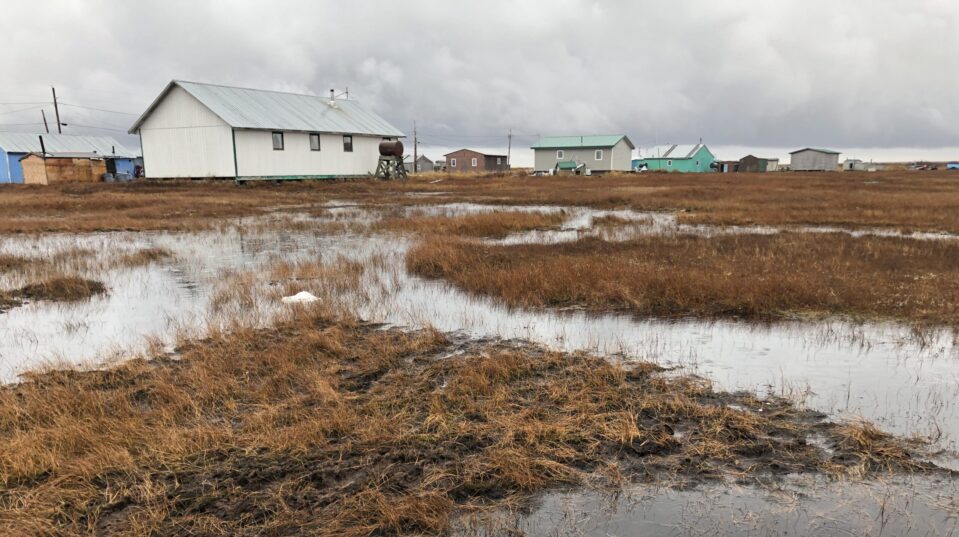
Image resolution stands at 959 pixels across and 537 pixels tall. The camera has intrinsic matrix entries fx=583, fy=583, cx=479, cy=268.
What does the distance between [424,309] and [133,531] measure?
18.9ft

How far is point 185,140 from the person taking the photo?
37.0 meters

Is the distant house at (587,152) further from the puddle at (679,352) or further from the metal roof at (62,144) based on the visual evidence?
the puddle at (679,352)

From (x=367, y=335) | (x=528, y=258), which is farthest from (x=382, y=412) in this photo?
(x=528, y=258)

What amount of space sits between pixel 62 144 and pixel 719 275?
6764cm

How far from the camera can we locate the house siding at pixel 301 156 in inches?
1457

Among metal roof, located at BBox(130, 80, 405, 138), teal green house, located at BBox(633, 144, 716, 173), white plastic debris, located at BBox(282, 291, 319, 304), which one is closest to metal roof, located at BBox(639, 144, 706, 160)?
teal green house, located at BBox(633, 144, 716, 173)

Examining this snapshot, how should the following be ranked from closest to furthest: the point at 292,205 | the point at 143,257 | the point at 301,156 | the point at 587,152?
the point at 143,257 < the point at 292,205 < the point at 301,156 < the point at 587,152

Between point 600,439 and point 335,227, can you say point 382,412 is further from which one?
point 335,227

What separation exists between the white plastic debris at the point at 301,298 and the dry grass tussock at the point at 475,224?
293 inches

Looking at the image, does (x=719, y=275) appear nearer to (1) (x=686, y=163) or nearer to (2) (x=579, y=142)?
(2) (x=579, y=142)

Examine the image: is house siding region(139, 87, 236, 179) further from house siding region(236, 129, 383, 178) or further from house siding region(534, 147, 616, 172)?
house siding region(534, 147, 616, 172)

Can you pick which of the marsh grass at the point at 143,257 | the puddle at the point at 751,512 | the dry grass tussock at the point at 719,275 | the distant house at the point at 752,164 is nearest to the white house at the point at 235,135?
the marsh grass at the point at 143,257

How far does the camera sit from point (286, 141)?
39.2 meters

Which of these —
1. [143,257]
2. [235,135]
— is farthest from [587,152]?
[143,257]
